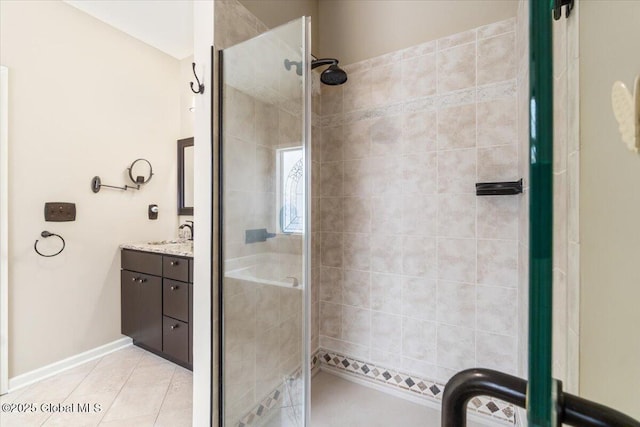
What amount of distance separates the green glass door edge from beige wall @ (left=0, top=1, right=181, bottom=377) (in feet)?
8.67

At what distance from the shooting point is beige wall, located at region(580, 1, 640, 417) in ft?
1.57

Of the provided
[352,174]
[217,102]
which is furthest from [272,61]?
[352,174]

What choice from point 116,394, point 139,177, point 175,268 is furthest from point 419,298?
point 139,177

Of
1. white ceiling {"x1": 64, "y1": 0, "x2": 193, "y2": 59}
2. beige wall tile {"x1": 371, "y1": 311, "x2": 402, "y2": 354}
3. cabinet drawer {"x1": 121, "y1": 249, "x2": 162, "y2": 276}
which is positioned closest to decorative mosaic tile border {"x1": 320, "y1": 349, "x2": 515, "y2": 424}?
beige wall tile {"x1": 371, "y1": 311, "x2": 402, "y2": 354}

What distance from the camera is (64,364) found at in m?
1.99

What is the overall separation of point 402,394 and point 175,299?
1.64 m

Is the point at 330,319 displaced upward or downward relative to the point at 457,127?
downward

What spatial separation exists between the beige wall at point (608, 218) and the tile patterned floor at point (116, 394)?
184cm

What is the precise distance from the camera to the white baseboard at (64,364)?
1.77m

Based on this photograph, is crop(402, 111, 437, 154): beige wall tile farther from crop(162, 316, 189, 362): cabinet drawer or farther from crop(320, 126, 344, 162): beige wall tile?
crop(162, 316, 189, 362): cabinet drawer

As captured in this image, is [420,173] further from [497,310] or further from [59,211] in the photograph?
[59,211]

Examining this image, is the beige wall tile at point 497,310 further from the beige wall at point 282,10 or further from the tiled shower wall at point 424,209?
the beige wall at point 282,10

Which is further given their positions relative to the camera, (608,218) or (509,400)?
(608,218)

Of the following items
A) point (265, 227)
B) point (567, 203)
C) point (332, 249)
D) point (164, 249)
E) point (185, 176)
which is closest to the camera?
point (567, 203)
